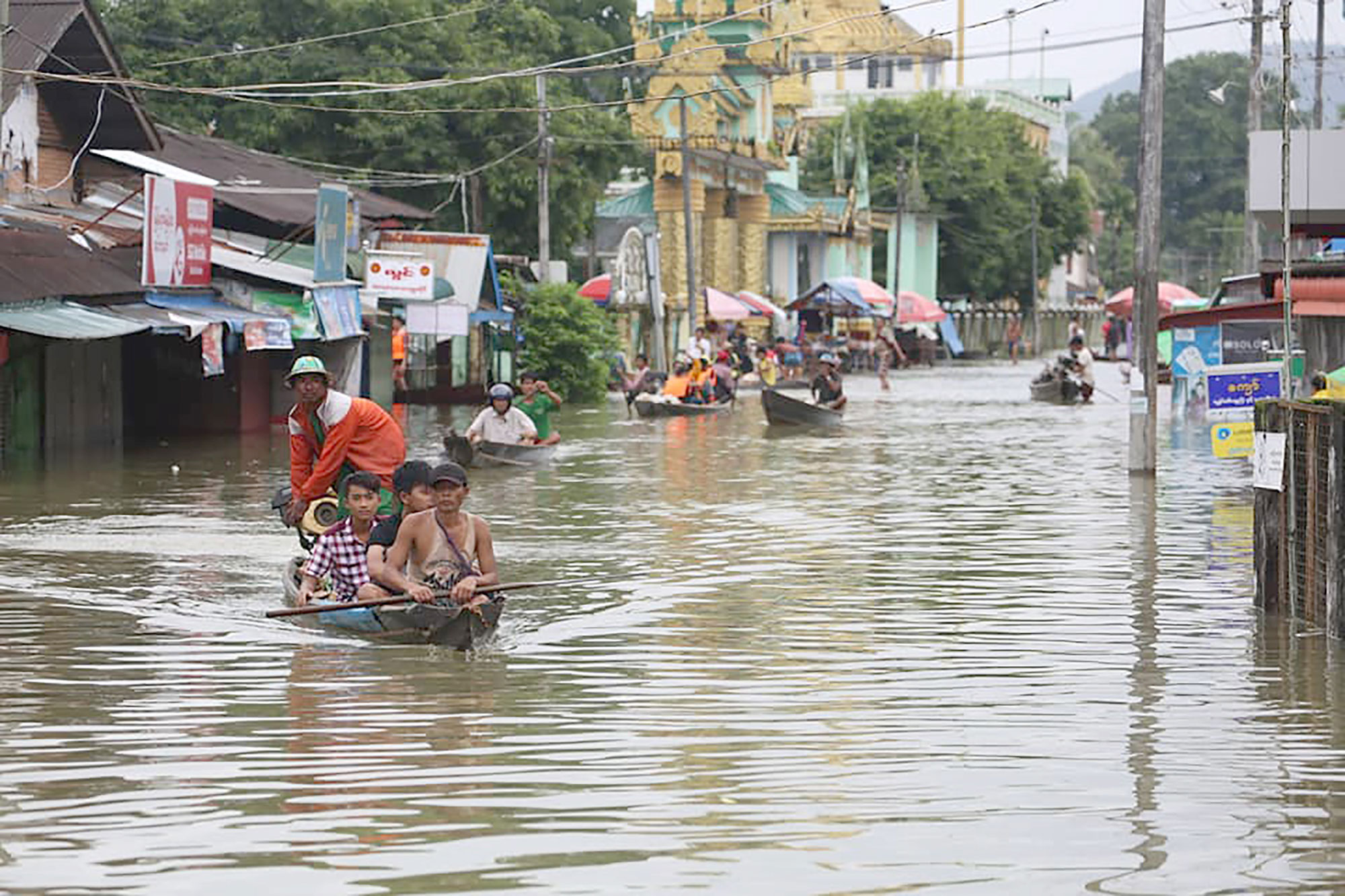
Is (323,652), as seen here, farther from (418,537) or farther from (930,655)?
(930,655)

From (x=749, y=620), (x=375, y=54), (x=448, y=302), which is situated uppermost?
(x=375, y=54)

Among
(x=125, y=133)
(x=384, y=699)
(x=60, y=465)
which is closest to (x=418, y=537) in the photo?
(x=384, y=699)

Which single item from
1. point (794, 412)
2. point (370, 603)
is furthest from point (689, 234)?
point (370, 603)

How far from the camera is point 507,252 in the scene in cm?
5497

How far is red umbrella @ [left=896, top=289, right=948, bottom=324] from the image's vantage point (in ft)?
260

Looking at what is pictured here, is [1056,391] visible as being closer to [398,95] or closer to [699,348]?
[699,348]

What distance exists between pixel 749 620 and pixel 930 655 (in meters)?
2.04

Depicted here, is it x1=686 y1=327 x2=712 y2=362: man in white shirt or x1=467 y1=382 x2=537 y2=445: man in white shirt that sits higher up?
x1=686 y1=327 x2=712 y2=362: man in white shirt

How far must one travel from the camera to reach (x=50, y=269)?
2661 centimetres

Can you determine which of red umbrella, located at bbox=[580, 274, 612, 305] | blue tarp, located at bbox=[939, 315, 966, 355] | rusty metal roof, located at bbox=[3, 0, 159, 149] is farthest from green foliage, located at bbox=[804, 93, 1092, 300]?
rusty metal roof, located at bbox=[3, 0, 159, 149]

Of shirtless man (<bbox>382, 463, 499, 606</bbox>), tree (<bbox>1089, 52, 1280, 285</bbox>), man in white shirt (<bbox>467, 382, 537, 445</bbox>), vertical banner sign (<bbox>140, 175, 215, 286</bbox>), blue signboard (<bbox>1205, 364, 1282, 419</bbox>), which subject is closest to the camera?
shirtless man (<bbox>382, 463, 499, 606</bbox>)

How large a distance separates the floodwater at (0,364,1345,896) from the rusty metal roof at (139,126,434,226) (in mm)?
13746

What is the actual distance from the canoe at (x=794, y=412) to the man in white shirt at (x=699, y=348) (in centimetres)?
593

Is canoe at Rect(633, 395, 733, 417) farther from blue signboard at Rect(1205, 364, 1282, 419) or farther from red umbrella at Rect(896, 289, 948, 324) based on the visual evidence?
red umbrella at Rect(896, 289, 948, 324)
